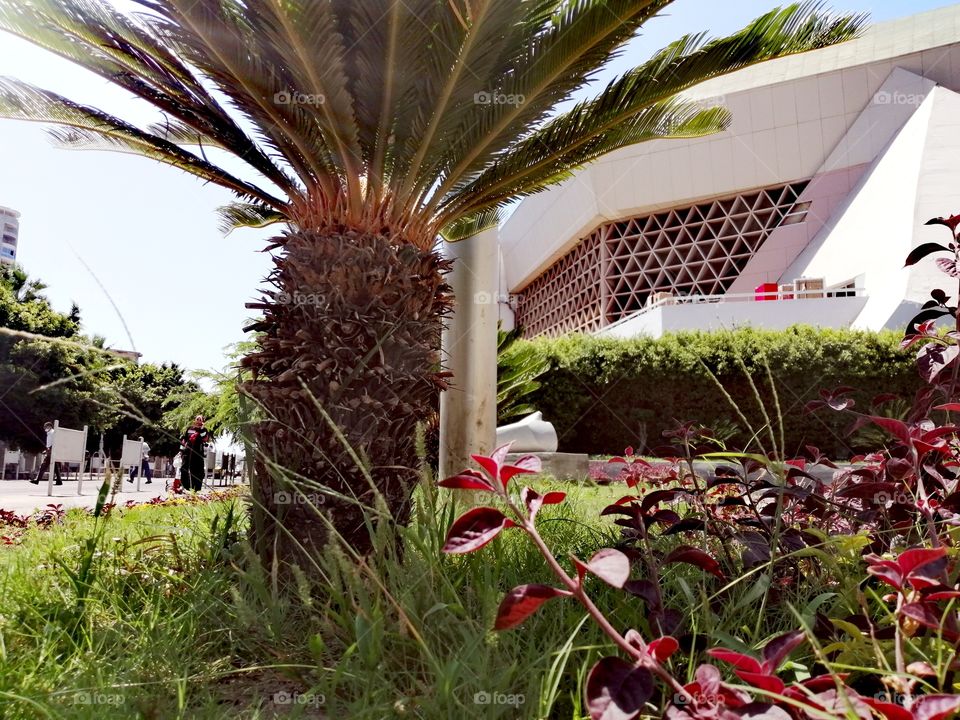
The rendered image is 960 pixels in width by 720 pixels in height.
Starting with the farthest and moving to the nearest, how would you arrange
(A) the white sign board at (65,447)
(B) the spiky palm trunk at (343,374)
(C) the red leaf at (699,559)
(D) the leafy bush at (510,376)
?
1. (A) the white sign board at (65,447)
2. (D) the leafy bush at (510,376)
3. (B) the spiky palm trunk at (343,374)
4. (C) the red leaf at (699,559)

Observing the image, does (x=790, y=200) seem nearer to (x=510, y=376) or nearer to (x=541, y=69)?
(x=510, y=376)

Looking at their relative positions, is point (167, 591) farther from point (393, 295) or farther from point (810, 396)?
point (810, 396)

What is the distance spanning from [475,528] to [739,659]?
458 mm

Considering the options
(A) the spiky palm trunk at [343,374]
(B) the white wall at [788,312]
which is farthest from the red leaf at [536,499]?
(B) the white wall at [788,312]

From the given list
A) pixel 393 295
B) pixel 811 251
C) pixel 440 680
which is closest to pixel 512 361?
pixel 393 295

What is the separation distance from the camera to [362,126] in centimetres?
371

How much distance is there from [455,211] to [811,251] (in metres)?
25.5

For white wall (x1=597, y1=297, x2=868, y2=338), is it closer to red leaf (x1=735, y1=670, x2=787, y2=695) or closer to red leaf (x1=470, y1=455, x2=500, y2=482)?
red leaf (x1=470, y1=455, x2=500, y2=482)

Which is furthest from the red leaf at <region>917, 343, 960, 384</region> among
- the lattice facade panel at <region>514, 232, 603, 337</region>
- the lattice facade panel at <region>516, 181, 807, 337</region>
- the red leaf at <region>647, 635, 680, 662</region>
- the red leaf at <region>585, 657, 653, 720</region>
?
the lattice facade panel at <region>514, 232, 603, 337</region>

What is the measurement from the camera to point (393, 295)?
11.3 ft

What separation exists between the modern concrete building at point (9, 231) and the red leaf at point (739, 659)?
123 m

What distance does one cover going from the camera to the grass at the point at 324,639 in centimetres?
166

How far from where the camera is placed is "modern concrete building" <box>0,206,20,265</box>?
3973 inches

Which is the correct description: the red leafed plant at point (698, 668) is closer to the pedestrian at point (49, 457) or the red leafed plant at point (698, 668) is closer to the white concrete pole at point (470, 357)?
the white concrete pole at point (470, 357)
